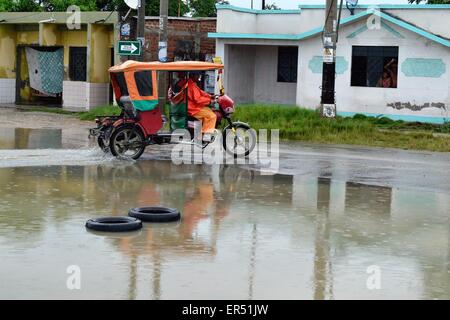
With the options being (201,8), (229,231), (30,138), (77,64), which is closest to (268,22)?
(77,64)

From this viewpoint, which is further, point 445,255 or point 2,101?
point 2,101

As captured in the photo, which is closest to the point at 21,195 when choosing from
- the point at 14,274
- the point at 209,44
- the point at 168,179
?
the point at 168,179

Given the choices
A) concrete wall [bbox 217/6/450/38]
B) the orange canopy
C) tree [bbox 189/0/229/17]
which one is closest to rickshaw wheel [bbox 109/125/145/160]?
the orange canopy

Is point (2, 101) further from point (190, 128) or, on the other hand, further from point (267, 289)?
point (267, 289)

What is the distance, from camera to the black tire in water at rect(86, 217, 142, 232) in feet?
31.0

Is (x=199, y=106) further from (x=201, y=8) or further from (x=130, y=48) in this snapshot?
(x=201, y=8)

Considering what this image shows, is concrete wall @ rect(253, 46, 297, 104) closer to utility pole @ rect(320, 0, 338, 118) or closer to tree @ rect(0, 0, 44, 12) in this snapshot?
utility pole @ rect(320, 0, 338, 118)

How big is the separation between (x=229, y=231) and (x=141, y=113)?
698 centimetres

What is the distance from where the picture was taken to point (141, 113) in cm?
1633

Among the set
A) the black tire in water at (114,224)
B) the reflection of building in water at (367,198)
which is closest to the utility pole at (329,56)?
the reflection of building in water at (367,198)

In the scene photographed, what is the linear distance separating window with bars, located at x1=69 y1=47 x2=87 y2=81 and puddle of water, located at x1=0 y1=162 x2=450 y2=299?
19002 millimetres
